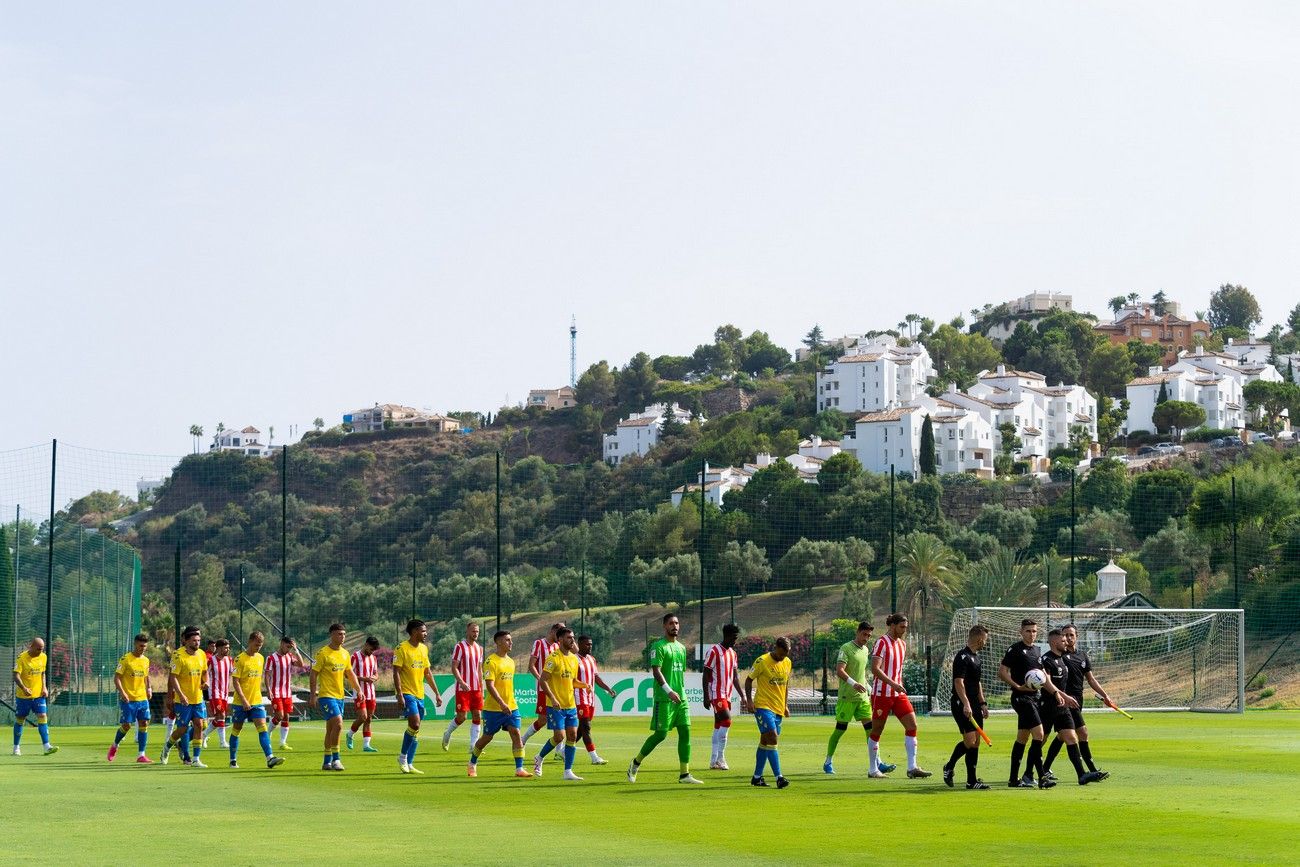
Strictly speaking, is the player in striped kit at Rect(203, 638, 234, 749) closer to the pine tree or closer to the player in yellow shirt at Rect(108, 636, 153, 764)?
the player in yellow shirt at Rect(108, 636, 153, 764)

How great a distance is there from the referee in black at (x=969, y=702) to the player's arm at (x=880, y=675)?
1.13 m

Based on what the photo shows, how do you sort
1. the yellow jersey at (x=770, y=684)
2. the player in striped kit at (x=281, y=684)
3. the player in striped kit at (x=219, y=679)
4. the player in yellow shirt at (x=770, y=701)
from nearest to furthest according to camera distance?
the player in yellow shirt at (x=770, y=701) → the yellow jersey at (x=770, y=684) → the player in striped kit at (x=219, y=679) → the player in striped kit at (x=281, y=684)

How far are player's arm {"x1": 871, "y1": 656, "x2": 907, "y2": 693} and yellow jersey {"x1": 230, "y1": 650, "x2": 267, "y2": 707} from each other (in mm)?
8425

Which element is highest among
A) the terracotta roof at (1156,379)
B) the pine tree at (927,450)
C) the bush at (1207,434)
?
the terracotta roof at (1156,379)

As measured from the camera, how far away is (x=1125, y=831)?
13.4 meters

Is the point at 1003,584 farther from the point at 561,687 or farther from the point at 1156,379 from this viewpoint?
the point at 1156,379

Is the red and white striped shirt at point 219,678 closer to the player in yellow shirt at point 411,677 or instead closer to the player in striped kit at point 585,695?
the player in yellow shirt at point 411,677

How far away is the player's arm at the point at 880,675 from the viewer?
1914 centimetres

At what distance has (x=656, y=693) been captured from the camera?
63.2ft

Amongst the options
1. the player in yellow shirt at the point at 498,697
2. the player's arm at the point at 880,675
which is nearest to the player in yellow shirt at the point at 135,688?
the player in yellow shirt at the point at 498,697

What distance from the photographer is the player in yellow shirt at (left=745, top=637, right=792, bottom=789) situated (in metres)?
18.2

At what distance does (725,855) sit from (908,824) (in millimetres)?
2575

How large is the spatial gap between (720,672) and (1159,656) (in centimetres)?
2688

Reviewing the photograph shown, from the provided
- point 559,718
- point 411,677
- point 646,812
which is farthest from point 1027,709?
point 411,677
